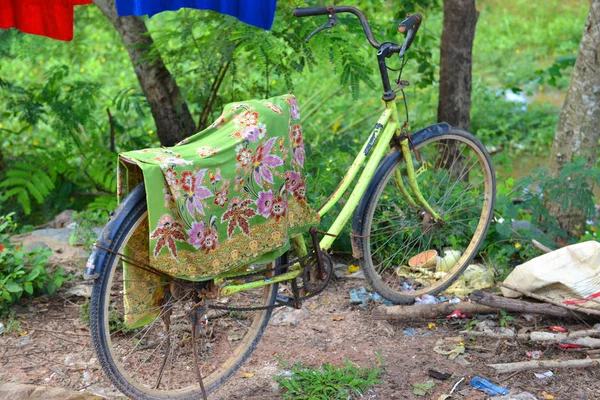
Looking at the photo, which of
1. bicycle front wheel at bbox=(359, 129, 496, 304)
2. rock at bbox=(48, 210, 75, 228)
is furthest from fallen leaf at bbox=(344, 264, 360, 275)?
rock at bbox=(48, 210, 75, 228)

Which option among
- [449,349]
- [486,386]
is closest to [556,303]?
[449,349]

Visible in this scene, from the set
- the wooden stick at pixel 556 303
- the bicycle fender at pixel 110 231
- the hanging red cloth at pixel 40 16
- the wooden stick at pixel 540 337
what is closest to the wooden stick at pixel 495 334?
the wooden stick at pixel 540 337

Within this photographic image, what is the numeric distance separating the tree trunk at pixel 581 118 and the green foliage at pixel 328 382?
1867 mm

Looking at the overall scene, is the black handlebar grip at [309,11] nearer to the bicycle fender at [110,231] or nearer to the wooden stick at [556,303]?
the bicycle fender at [110,231]

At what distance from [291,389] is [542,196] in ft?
7.85

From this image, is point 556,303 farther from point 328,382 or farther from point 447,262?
point 328,382

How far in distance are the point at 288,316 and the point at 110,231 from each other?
145cm

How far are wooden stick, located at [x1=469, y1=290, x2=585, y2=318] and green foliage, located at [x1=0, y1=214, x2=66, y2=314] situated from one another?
216cm

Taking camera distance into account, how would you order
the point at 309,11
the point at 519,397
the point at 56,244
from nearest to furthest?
the point at 519,397 < the point at 309,11 < the point at 56,244

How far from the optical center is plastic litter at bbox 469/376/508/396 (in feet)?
10.3

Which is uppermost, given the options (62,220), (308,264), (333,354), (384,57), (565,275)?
(384,57)

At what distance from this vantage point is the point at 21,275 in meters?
3.85

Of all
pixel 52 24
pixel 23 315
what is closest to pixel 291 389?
pixel 23 315

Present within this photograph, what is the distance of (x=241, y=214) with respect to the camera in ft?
9.41
